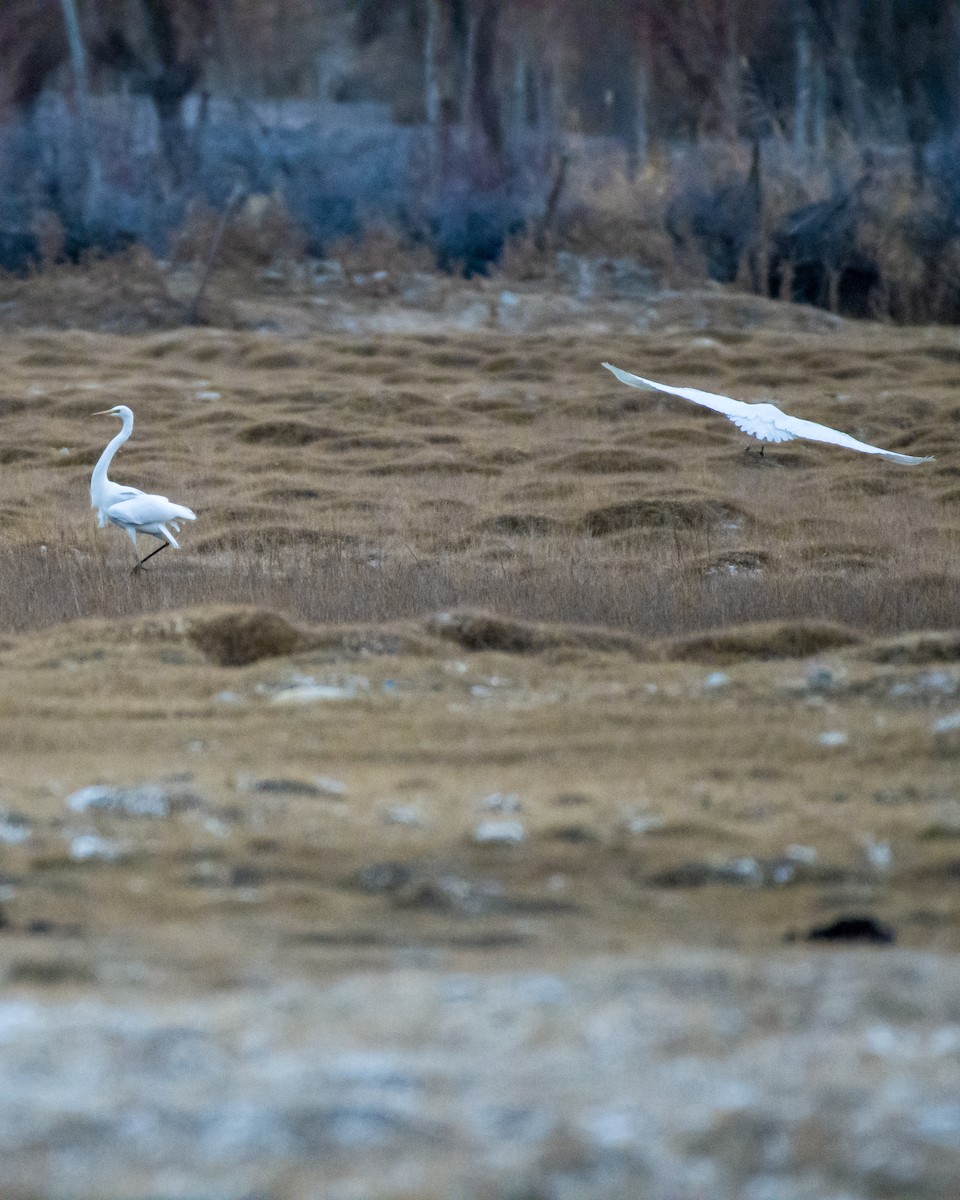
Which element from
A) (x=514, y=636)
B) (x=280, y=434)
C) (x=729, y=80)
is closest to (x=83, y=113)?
(x=729, y=80)

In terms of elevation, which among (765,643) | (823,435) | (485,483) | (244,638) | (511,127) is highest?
(511,127)

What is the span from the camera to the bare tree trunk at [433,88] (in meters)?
32.4

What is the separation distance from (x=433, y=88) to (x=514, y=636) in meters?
29.5

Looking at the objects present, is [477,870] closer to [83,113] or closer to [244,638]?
[244,638]

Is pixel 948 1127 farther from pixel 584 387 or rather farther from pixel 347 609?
pixel 584 387

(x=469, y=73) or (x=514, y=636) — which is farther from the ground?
(x=469, y=73)

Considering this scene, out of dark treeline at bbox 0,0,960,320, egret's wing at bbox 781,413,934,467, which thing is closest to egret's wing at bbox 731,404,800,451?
egret's wing at bbox 781,413,934,467

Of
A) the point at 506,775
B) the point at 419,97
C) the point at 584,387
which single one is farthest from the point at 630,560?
the point at 419,97

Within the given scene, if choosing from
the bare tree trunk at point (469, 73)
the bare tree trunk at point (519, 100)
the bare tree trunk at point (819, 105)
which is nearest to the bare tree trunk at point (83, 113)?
the bare tree trunk at point (469, 73)

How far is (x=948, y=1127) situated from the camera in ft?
9.45

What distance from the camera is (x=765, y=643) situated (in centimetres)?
708

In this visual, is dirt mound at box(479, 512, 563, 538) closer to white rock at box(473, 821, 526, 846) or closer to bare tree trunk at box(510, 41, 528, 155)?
white rock at box(473, 821, 526, 846)

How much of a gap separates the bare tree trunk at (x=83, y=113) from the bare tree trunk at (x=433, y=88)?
6.17 metres

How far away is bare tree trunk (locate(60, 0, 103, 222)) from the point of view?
30.7m
